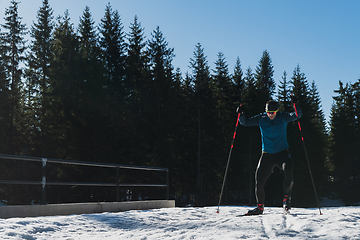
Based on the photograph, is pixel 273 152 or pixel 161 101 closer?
pixel 273 152

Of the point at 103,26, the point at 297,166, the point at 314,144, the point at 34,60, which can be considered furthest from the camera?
the point at 314,144

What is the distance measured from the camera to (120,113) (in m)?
35.2

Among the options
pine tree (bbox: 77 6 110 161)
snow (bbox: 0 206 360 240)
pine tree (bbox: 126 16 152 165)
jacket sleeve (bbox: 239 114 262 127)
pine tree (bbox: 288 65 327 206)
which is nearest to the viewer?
snow (bbox: 0 206 360 240)

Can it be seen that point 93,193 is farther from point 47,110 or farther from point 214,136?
point 214,136

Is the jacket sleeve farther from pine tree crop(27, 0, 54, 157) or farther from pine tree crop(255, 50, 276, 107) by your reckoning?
pine tree crop(255, 50, 276, 107)

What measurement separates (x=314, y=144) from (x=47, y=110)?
3648cm

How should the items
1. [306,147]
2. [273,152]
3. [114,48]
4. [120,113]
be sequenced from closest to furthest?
[273,152] < [120,113] < [114,48] < [306,147]

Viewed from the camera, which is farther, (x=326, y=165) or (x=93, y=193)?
(x=326, y=165)

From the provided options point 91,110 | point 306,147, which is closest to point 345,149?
point 306,147

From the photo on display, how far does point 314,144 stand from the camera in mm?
51188

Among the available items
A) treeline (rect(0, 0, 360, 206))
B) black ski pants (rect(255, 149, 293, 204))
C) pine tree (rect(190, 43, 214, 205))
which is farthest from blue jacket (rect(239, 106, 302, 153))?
pine tree (rect(190, 43, 214, 205))

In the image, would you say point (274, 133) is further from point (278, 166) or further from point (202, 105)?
point (202, 105)

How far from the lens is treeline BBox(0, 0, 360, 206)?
31.5 m

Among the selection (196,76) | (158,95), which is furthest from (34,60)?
(196,76)
